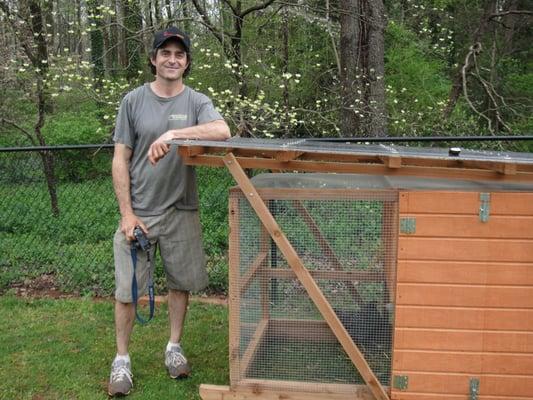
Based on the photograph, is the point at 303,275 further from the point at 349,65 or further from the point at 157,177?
the point at 349,65

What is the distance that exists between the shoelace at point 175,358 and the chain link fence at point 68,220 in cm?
170

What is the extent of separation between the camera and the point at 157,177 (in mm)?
3443

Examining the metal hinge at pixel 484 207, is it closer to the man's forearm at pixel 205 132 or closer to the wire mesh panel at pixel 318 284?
the wire mesh panel at pixel 318 284

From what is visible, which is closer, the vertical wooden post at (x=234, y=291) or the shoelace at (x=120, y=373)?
the vertical wooden post at (x=234, y=291)

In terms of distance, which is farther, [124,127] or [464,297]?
[124,127]

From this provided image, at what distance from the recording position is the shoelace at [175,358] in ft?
12.3

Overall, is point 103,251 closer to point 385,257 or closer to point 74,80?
point 74,80

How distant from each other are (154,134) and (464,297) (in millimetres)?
1857

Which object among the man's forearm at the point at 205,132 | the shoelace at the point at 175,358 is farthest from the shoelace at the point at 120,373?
the man's forearm at the point at 205,132

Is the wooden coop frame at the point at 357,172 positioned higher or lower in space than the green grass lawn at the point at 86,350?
higher

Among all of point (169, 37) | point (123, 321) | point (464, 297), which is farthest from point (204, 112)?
point (464, 297)

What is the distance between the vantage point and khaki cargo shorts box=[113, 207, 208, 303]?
349cm

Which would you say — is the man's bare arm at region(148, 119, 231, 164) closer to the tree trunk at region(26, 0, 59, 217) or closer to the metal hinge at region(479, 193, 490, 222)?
the metal hinge at region(479, 193, 490, 222)

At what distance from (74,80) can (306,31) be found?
3.87m
